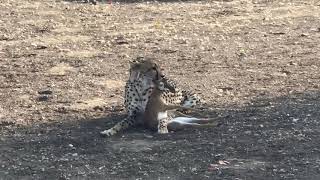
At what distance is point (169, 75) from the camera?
342 inches

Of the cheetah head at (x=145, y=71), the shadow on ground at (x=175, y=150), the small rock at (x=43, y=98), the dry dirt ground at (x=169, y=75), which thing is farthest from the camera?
the small rock at (x=43, y=98)

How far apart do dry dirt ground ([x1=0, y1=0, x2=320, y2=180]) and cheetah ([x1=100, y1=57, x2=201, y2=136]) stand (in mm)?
113

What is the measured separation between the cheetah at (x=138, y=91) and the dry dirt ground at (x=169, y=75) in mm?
113

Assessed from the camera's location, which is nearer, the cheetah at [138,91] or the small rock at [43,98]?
the cheetah at [138,91]

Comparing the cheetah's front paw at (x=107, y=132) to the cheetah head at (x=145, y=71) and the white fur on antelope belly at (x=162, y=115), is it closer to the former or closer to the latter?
the white fur on antelope belly at (x=162, y=115)

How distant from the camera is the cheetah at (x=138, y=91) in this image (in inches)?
252

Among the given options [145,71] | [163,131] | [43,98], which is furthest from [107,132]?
[43,98]

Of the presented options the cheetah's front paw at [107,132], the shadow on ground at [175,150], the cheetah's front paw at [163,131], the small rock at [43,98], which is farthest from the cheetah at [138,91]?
the small rock at [43,98]

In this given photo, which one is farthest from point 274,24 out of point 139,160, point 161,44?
point 139,160

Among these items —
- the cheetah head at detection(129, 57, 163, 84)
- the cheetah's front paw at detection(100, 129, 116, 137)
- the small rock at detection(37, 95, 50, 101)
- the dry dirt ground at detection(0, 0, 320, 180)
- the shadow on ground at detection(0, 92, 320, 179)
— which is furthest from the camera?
the small rock at detection(37, 95, 50, 101)

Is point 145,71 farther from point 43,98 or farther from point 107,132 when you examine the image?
point 43,98

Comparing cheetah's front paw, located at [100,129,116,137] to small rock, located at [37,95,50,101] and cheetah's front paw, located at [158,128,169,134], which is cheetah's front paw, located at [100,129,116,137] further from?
small rock, located at [37,95,50,101]

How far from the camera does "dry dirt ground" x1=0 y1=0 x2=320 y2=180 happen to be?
5613mm

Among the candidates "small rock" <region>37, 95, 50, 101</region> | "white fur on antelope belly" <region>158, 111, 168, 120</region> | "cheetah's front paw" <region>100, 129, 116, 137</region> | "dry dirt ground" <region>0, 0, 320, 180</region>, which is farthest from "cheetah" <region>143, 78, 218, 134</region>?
"small rock" <region>37, 95, 50, 101</region>
